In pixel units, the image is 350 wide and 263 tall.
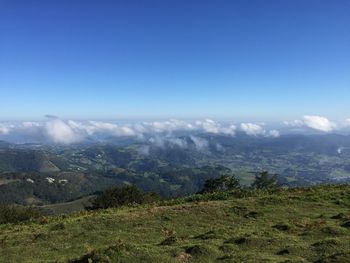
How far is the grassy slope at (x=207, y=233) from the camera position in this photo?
58.4 ft

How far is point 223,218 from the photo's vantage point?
28.4m

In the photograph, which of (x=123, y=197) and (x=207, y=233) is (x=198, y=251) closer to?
(x=207, y=233)

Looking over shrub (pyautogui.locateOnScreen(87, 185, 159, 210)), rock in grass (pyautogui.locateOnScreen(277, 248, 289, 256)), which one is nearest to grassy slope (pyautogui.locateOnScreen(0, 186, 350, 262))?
rock in grass (pyautogui.locateOnScreen(277, 248, 289, 256))

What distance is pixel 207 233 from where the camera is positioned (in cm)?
2311

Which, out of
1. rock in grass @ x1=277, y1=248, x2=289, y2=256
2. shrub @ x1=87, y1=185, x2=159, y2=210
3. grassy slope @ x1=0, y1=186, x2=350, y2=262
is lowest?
shrub @ x1=87, y1=185, x2=159, y2=210

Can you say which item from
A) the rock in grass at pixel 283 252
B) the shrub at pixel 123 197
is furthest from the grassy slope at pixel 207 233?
the shrub at pixel 123 197

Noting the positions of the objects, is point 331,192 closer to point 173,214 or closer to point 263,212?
point 263,212

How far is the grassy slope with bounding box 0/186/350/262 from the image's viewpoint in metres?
17.8

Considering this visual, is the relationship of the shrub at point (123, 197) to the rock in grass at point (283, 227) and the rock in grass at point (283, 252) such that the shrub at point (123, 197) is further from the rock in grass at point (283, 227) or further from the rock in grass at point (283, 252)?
the rock in grass at point (283, 252)

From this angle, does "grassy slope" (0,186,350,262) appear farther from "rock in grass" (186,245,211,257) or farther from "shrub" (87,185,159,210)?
"shrub" (87,185,159,210)

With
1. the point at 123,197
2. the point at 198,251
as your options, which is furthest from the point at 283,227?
the point at 123,197

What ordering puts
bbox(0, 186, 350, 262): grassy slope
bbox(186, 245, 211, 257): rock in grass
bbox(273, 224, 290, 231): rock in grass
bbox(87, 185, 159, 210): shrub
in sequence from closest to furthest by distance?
bbox(0, 186, 350, 262): grassy slope, bbox(186, 245, 211, 257): rock in grass, bbox(273, 224, 290, 231): rock in grass, bbox(87, 185, 159, 210): shrub

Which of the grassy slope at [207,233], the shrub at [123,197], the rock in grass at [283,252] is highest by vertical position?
the rock in grass at [283,252]

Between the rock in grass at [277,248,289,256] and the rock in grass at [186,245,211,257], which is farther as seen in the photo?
the rock in grass at [186,245,211,257]
